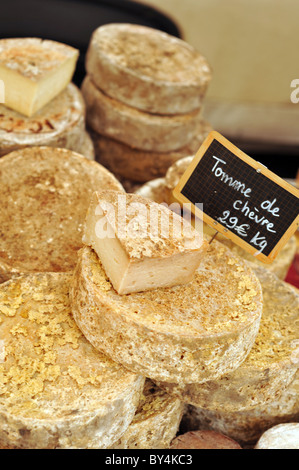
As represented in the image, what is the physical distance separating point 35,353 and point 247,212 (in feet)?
2.75

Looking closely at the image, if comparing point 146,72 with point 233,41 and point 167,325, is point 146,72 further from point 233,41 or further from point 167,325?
point 233,41

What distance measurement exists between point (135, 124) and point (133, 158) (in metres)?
0.21

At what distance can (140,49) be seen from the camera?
259cm

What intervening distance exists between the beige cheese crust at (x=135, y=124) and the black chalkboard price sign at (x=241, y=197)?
781 mm

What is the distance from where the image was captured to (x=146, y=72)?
2371 millimetres

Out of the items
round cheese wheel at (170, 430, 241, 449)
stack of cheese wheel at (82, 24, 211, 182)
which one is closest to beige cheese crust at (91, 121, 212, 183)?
stack of cheese wheel at (82, 24, 211, 182)

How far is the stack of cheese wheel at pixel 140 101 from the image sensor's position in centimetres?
234

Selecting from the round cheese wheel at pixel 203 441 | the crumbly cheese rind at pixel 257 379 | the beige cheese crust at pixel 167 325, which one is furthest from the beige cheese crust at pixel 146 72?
the round cheese wheel at pixel 203 441

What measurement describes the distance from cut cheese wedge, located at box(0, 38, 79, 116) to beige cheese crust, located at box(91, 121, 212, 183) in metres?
0.37

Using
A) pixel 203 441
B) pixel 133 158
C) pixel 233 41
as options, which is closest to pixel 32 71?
pixel 133 158

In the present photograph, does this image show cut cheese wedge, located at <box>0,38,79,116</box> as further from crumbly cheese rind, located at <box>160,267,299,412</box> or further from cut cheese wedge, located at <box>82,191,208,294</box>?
crumbly cheese rind, located at <box>160,267,299,412</box>

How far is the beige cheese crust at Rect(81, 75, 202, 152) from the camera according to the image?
Result: 2.38 m

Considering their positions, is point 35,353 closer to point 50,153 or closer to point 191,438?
point 191,438
